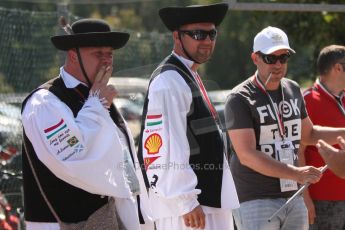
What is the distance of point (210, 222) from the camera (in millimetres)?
5555

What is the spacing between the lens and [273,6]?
737 cm

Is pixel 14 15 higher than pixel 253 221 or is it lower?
higher

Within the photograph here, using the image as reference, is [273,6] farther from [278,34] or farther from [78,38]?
[78,38]

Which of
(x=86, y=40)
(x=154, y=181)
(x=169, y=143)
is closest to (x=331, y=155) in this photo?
(x=169, y=143)

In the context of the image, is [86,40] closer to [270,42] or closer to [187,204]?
[187,204]

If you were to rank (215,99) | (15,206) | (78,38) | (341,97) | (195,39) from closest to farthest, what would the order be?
(78,38), (195,39), (341,97), (15,206), (215,99)

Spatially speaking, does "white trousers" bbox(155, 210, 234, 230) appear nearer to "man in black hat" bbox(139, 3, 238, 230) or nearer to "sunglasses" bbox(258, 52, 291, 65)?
"man in black hat" bbox(139, 3, 238, 230)

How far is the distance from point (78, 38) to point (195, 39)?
1.15 metres

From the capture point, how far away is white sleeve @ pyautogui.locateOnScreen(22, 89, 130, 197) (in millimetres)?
4527

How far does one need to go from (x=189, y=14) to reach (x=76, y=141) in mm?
1610

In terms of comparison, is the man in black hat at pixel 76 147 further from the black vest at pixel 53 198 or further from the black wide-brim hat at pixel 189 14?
the black wide-brim hat at pixel 189 14

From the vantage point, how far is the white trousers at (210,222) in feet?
18.0

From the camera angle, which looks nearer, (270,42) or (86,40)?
(86,40)

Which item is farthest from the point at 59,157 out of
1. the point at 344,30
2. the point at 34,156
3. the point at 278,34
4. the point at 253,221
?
the point at 344,30
